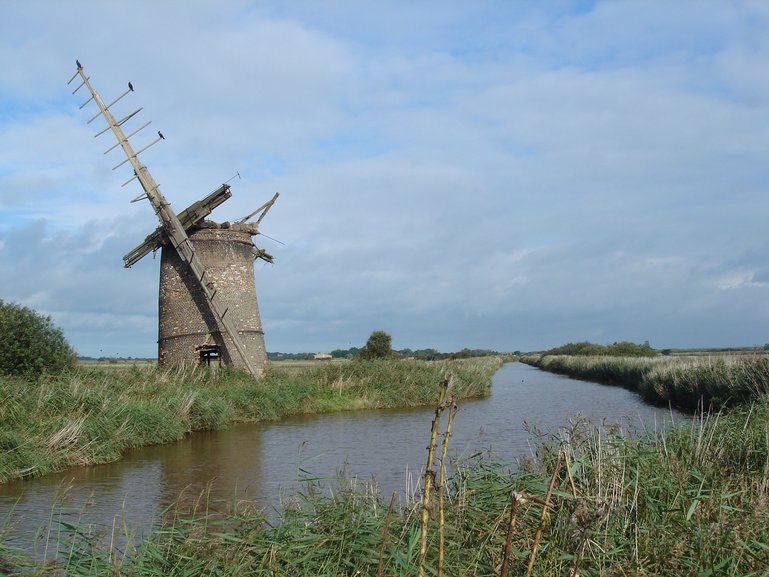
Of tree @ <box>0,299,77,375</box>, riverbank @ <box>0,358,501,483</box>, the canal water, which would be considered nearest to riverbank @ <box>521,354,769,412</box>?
the canal water

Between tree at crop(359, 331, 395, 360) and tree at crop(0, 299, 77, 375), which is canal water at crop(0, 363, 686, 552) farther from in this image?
tree at crop(359, 331, 395, 360)

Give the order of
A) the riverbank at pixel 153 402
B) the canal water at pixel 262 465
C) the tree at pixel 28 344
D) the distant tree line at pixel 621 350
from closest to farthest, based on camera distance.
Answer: the canal water at pixel 262 465 < the riverbank at pixel 153 402 < the tree at pixel 28 344 < the distant tree line at pixel 621 350

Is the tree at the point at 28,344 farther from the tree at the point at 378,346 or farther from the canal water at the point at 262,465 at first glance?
the tree at the point at 378,346

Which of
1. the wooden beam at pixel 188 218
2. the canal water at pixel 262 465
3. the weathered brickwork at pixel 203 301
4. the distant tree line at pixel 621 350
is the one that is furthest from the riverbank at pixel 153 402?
the distant tree line at pixel 621 350

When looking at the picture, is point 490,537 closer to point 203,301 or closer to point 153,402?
point 153,402

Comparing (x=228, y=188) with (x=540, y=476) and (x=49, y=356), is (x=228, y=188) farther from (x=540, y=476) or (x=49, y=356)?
(x=540, y=476)

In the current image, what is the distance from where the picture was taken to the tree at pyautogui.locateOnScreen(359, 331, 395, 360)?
33388 millimetres

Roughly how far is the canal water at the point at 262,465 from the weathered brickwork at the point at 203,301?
11.8ft

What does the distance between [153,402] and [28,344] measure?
282 centimetres

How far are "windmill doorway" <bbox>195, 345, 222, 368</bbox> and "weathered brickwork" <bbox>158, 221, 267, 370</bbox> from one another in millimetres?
68

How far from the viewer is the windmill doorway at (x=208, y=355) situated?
841 inches

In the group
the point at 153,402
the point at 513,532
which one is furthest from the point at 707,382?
the point at 513,532

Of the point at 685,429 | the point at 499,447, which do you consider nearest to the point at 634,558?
the point at 685,429

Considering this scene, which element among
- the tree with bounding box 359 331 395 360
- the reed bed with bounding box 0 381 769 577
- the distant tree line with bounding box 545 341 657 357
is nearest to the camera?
the reed bed with bounding box 0 381 769 577
